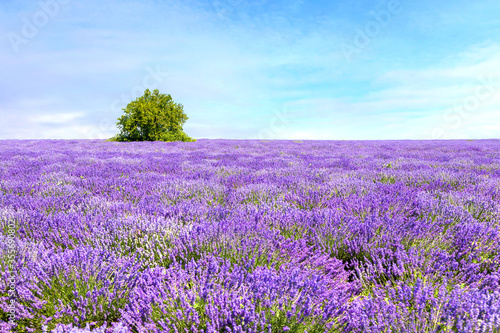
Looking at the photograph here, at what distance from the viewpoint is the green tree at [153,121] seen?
78.2ft

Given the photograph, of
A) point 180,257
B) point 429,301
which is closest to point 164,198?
point 180,257

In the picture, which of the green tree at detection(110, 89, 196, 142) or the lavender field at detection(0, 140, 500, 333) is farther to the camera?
the green tree at detection(110, 89, 196, 142)

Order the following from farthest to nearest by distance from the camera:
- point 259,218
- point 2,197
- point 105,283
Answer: point 2,197, point 259,218, point 105,283

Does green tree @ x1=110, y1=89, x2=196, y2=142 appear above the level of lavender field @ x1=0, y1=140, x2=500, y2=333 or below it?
above

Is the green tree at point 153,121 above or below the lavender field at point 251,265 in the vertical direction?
above

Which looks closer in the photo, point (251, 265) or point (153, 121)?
point (251, 265)

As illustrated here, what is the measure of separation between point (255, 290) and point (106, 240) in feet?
3.78

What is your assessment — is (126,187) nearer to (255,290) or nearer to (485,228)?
(255,290)

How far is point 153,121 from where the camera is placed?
2397cm

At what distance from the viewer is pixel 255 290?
135 cm

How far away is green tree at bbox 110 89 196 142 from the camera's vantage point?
939 inches

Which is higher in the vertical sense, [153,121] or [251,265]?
[153,121]

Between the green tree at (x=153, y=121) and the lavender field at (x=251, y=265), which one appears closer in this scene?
the lavender field at (x=251, y=265)

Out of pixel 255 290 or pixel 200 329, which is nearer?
pixel 200 329
